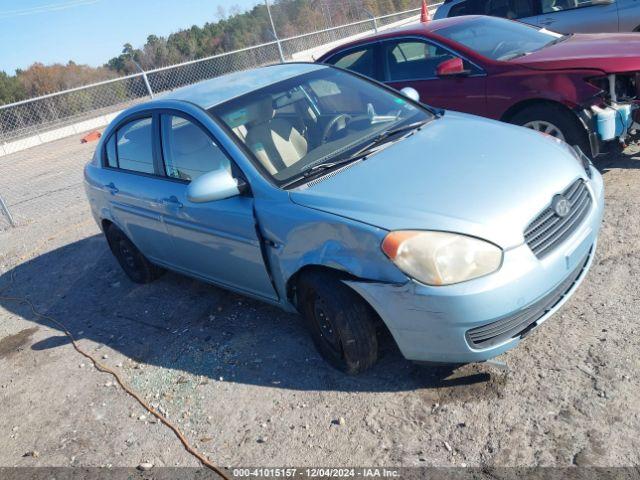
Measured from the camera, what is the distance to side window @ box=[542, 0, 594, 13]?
7.96 metres

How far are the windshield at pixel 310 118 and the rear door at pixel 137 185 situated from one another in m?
0.86

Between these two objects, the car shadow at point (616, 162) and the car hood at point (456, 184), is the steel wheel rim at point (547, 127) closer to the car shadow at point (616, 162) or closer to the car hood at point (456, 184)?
the car shadow at point (616, 162)

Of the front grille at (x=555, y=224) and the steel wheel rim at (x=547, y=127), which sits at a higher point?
the front grille at (x=555, y=224)

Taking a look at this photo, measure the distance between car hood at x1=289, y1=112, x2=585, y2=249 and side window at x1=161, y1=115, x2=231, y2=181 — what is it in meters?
0.75

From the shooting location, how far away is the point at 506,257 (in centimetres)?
267

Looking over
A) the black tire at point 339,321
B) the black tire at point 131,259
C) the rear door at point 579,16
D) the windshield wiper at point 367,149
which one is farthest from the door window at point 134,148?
the rear door at point 579,16

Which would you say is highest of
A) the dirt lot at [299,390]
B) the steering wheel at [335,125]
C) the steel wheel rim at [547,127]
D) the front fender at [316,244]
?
the steering wheel at [335,125]

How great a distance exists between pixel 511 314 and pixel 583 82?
297 centimetres

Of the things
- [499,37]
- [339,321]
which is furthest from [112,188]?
[499,37]

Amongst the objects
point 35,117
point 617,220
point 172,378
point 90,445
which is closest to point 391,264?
point 172,378

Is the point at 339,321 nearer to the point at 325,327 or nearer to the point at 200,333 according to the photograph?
the point at 325,327

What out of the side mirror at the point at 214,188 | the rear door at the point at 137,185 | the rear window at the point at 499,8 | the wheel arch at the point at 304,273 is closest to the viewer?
the wheel arch at the point at 304,273

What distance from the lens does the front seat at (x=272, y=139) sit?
3535mm

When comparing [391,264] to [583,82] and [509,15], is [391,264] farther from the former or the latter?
[509,15]
